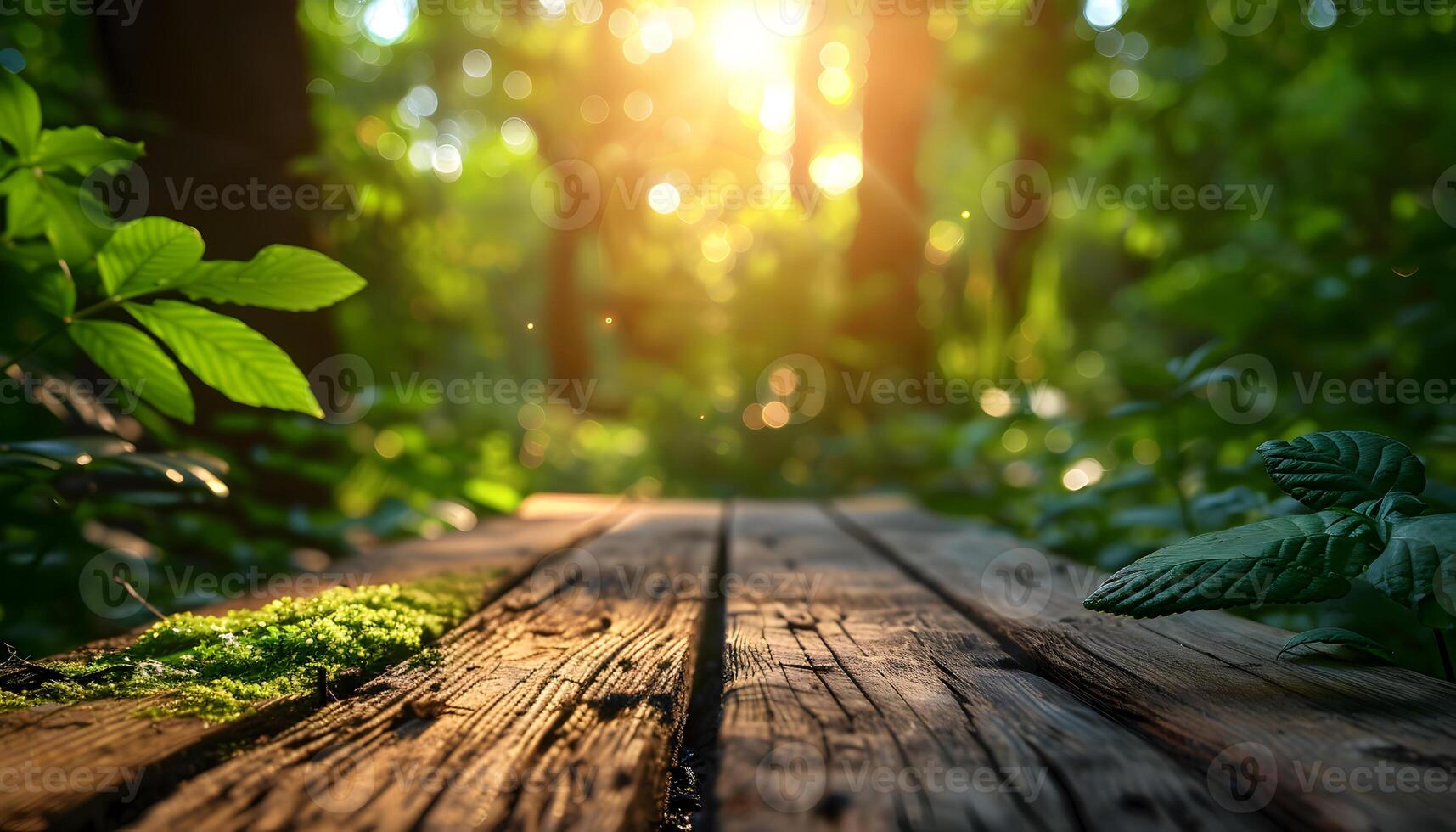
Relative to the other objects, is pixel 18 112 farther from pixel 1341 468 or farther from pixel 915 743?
pixel 1341 468

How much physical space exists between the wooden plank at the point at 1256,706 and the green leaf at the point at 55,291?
141cm

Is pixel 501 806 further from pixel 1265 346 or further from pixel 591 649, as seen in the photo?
Result: pixel 1265 346

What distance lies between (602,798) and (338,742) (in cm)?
27

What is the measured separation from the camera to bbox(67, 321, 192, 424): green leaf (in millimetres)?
1111

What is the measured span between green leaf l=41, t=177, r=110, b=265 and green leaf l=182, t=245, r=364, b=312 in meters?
0.27

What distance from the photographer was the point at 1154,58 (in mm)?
5742

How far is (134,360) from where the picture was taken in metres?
1.12

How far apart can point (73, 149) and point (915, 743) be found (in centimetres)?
140

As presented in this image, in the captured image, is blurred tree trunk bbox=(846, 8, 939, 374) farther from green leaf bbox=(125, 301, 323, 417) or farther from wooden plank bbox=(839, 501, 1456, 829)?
green leaf bbox=(125, 301, 323, 417)

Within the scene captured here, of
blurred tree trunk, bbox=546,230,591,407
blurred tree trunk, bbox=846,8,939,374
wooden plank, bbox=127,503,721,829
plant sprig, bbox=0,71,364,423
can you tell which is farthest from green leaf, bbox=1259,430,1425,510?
blurred tree trunk, bbox=546,230,591,407

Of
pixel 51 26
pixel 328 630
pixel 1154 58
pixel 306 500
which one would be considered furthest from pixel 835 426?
pixel 328 630

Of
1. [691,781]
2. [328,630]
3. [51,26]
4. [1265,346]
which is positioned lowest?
[691,781]

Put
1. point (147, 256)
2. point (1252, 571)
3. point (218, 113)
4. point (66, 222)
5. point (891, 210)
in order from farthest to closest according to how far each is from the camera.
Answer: point (891, 210) → point (218, 113) → point (66, 222) → point (147, 256) → point (1252, 571)

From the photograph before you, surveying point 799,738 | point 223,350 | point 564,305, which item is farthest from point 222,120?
point 564,305
